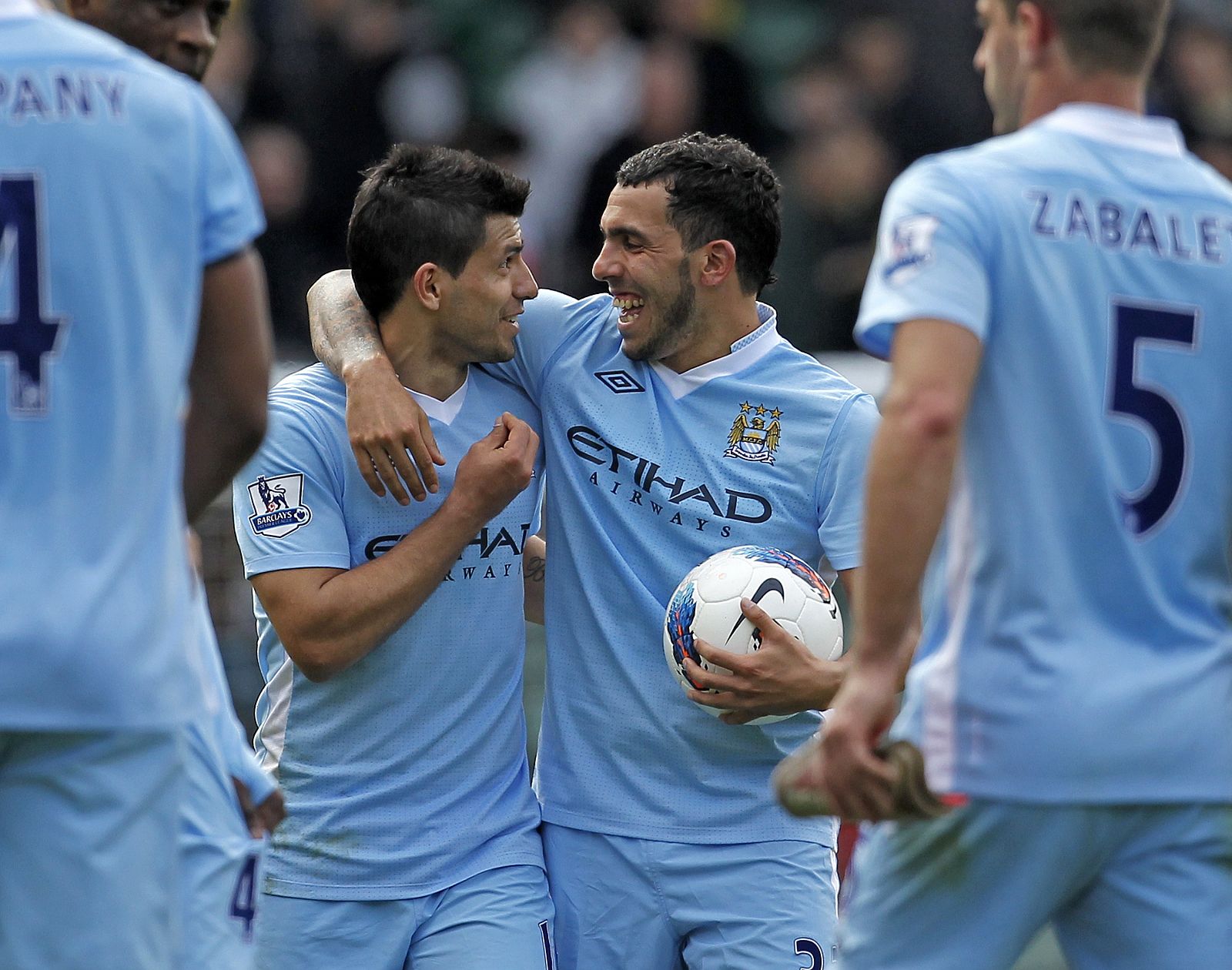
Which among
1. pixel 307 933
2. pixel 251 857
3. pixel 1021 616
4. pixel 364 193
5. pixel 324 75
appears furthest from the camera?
pixel 324 75

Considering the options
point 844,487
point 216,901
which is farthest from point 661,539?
point 216,901

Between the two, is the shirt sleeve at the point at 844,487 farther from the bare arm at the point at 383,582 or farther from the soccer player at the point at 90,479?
the soccer player at the point at 90,479

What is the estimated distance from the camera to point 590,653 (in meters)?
4.50

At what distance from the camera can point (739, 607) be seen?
414 centimetres

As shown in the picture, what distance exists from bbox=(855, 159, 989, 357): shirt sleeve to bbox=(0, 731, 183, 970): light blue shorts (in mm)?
1479

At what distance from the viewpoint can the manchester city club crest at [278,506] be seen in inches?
170

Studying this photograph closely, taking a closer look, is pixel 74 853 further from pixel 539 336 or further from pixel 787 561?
pixel 539 336

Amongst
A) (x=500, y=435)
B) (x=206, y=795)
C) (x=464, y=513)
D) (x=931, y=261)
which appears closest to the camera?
(x=931, y=261)

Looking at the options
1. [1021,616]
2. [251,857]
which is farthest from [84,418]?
[1021,616]

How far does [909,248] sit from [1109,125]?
478 millimetres

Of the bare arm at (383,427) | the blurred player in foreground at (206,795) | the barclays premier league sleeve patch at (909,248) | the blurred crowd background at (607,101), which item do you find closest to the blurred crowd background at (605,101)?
the blurred crowd background at (607,101)

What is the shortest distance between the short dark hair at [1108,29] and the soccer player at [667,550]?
159 cm

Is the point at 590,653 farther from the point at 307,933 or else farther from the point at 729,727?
the point at 307,933

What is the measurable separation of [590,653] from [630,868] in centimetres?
56
